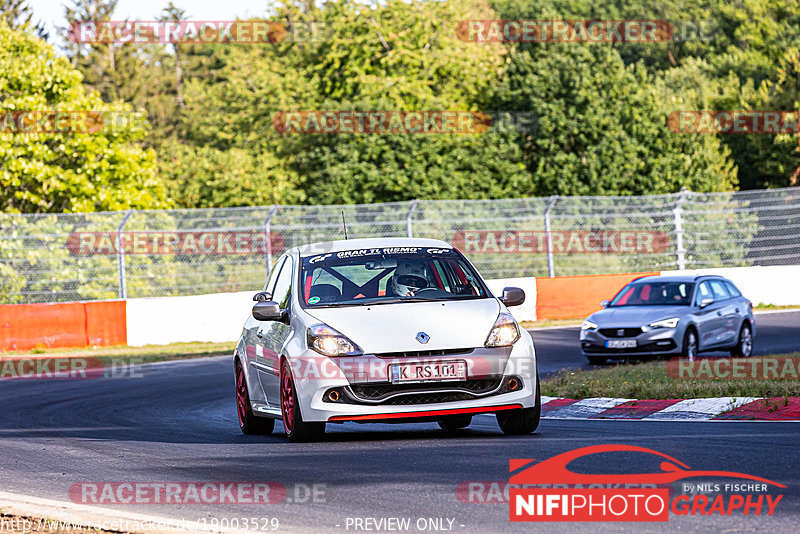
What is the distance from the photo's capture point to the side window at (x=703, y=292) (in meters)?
18.8

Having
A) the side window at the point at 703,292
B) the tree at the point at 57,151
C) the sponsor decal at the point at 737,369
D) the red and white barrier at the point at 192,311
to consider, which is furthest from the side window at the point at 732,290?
the tree at the point at 57,151

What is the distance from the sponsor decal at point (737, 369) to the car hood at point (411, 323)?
5.18m

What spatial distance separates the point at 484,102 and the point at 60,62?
1727 cm

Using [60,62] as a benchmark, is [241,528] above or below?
below

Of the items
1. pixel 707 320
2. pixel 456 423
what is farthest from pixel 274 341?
pixel 707 320

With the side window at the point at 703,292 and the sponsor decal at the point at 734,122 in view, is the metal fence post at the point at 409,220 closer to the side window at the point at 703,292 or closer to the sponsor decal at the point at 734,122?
the side window at the point at 703,292

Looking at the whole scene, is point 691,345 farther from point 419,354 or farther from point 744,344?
point 419,354

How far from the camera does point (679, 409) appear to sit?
1171cm

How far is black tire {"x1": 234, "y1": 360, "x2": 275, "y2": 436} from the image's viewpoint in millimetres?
11078

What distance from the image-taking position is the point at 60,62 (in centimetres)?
3831

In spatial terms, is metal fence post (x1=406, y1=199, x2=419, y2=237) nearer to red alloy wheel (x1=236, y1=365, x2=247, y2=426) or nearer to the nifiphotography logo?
red alloy wheel (x1=236, y1=365, x2=247, y2=426)

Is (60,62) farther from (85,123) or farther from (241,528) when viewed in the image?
(241,528)

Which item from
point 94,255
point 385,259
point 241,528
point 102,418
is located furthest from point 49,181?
point 241,528

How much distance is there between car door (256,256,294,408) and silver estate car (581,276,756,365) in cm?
831
